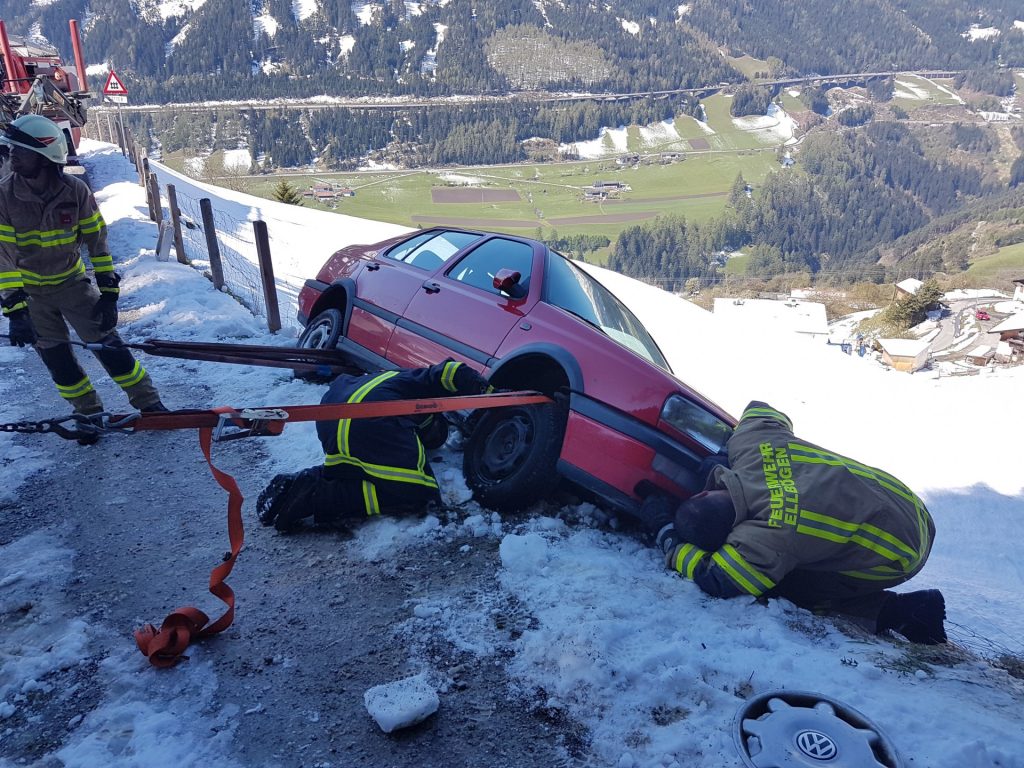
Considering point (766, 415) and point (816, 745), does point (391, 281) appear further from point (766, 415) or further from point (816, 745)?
point (816, 745)

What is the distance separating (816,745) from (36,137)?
4.77 meters

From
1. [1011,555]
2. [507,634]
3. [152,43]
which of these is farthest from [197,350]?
[152,43]

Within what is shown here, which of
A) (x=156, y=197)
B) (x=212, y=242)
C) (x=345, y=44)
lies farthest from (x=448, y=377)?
(x=345, y=44)

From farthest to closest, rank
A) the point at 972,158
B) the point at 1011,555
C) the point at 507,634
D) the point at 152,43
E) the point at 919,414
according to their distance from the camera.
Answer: the point at 972,158, the point at 152,43, the point at 919,414, the point at 1011,555, the point at 507,634

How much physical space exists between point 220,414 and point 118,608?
109 cm

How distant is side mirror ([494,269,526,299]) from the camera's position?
14.2ft

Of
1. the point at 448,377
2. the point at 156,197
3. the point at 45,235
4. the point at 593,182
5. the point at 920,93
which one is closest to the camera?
the point at 448,377

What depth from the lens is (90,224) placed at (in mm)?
4410

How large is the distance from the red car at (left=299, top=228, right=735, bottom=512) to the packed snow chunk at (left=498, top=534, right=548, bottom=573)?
15.1 inches

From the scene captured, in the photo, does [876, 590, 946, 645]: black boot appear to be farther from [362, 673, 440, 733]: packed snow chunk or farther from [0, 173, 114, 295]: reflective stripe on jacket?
[0, 173, 114, 295]: reflective stripe on jacket

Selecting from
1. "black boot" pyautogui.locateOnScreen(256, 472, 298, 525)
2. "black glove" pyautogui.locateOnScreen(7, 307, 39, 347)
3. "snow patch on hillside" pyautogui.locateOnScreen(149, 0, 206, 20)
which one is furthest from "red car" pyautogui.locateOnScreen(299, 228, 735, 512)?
"snow patch on hillside" pyautogui.locateOnScreen(149, 0, 206, 20)

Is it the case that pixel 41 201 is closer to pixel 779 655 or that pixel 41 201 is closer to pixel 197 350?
pixel 197 350

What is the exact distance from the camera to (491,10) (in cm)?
16012

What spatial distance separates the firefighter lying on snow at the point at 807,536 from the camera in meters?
3.23
